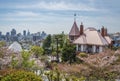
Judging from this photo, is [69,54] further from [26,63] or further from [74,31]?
[74,31]

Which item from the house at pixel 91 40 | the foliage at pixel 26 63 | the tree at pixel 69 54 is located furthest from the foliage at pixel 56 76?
the house at pixel 91 40

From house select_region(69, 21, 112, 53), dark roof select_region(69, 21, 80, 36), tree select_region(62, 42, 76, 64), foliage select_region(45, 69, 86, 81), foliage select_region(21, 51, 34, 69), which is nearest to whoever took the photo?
foliage select_region(45, 69, 86, 81)

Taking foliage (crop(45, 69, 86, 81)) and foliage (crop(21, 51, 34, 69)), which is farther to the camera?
foliage (crop(21, 51, 34, 69))

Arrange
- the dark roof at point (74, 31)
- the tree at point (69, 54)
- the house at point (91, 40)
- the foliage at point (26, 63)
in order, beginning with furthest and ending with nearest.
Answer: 1. the dark roof at point (74, 31)
2. the house at point (91, 40)
3. the tree at point (69, 54)
4. the foliage at point (26, 63)

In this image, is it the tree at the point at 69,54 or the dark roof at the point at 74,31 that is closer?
the tree at the point at 69,54

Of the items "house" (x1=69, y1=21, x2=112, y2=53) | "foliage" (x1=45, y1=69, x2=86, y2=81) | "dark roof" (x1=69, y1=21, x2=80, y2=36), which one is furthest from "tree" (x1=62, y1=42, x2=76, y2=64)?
"foliage" (x1=45, y1=69, x2=86, y2=81)

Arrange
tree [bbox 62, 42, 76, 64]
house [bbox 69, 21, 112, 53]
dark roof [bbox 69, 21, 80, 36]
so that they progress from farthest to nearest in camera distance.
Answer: dark roof [bbox 69, 21, 80, 36], house [bbox 69, 21, 112, 53], tree [bbox 62, 42, 76, 64]

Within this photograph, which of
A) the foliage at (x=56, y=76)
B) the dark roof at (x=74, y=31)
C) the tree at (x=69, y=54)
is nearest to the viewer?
the foliage at (x=56, y=76)

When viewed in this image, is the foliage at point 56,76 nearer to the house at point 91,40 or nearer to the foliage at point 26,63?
the foliage at point 26,63

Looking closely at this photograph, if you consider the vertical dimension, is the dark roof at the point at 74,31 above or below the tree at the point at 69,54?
above

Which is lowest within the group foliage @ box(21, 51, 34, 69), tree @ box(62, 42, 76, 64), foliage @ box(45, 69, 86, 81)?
tree @ box(62, 42, 76, 64)

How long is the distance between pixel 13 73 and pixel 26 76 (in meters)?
0.54

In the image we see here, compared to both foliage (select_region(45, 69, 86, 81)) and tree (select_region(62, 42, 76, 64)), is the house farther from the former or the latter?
foliage (select_region(45, 69, 86, 81))

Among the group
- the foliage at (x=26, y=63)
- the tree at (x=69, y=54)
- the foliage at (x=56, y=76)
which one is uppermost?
the foliage at (x=56, y=76)
